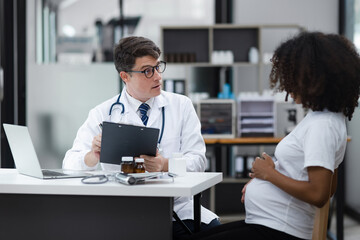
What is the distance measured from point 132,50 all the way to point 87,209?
84 cm

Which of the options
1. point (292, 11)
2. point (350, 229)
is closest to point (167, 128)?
point (350, 229)

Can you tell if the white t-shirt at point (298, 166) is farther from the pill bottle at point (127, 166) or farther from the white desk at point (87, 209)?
the pill bottle at point (127, 166)

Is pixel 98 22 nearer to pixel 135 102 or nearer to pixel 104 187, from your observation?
pixel 135 102

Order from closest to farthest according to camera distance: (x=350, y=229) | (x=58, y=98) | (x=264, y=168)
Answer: (x=264, y=168) → (x=350, y=229) → (x=58, y=98)

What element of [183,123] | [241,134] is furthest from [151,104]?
[241,134]

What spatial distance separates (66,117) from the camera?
208 inches

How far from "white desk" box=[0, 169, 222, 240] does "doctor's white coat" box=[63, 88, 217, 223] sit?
0.47 metres

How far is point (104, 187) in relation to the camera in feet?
5.37

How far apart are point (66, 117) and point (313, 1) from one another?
286cm

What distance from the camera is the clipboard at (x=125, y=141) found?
1.81m

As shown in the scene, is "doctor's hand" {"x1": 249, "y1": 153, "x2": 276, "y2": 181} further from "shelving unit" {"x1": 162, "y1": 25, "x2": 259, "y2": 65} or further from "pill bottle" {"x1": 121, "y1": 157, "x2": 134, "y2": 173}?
"shelving unit" {"x1": 162, "y1": 25, "x2": 259, "y2": 65}

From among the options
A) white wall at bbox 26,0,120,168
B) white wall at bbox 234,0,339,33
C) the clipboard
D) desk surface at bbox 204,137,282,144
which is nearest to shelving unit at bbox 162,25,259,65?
white wall at bbox 234,0,339,33

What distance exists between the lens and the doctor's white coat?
226 cm

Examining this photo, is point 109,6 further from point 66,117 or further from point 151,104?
point 151,104
